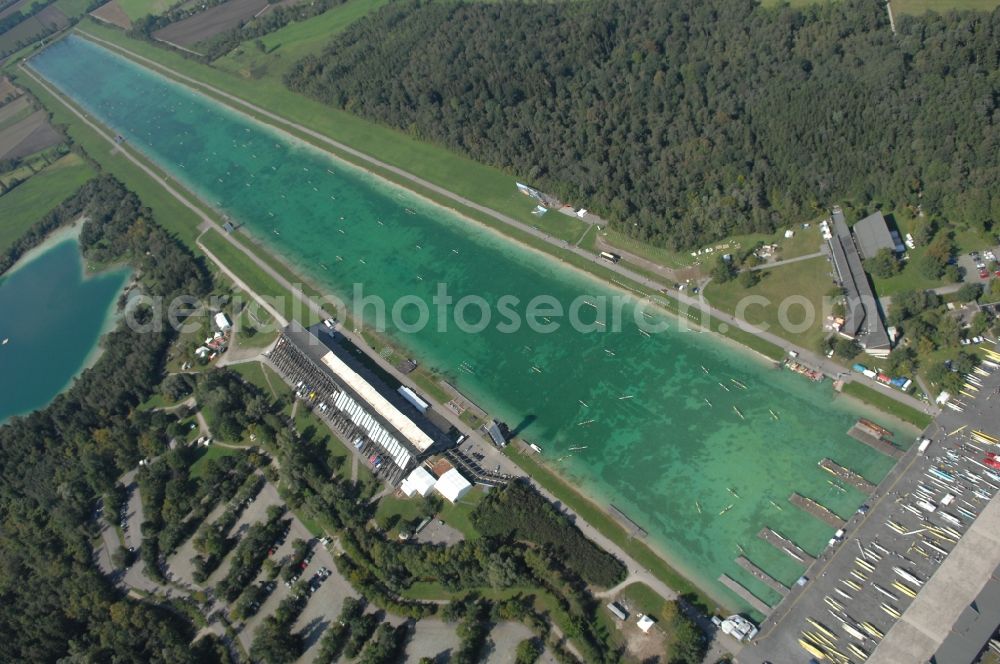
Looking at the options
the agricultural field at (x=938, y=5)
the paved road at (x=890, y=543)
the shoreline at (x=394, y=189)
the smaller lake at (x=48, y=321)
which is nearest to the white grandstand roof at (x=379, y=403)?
the shoreline at (x=394, y=189)

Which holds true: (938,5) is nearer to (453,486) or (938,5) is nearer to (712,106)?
(712,106)

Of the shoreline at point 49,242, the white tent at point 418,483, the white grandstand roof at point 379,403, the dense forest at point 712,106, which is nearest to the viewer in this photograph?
the white tent at point 418,483

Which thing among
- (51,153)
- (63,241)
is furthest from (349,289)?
(51,153)

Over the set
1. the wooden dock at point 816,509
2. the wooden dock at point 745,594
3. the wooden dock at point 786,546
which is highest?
the wooden dock at point 816,509

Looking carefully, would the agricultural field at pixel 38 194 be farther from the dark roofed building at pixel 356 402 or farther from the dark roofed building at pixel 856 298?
the dark roofed building at pixel 856 298

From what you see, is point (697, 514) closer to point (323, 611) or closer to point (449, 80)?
point (323, 611)

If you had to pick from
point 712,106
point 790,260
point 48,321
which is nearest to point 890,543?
point 790,260

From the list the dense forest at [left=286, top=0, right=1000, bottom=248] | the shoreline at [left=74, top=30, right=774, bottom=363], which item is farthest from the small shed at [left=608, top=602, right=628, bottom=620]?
the dense forest at [left=286, top=0, right=1000, bottom=248]
